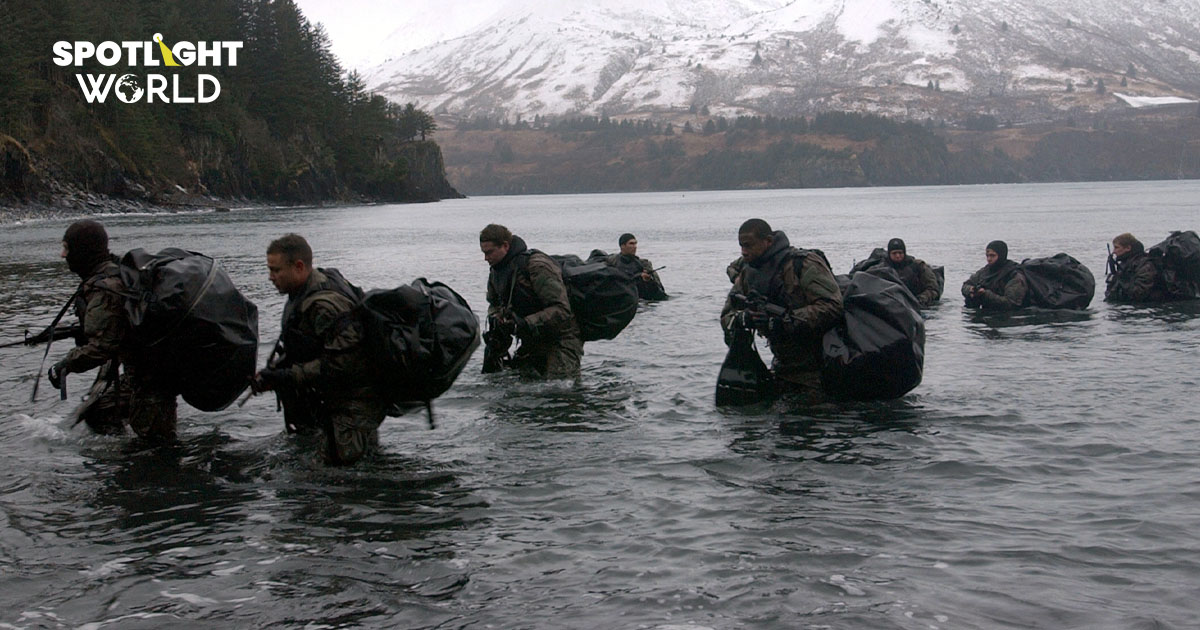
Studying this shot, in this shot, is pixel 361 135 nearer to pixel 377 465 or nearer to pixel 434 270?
pixel 434 270

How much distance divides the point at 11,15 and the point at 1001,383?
245ft

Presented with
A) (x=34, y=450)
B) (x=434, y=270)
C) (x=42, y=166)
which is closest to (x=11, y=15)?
(x=42, y=166)

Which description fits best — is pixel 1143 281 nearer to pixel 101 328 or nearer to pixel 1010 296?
pixel 1010 296

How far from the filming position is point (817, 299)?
9.48 meters

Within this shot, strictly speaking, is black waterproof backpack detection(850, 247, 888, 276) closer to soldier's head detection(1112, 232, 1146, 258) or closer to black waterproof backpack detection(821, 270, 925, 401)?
soldier's head detection(1112, 232, 1146, 258)

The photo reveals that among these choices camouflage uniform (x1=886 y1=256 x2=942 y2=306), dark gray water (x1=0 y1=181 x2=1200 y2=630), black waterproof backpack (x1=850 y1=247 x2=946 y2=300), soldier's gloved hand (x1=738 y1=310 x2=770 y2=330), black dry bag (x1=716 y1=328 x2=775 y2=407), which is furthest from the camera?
camouflage uniform (x1=886 y1=256 x2=942 y2=306)

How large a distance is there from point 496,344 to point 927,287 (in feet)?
37.5

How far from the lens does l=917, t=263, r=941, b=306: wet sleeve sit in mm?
20016

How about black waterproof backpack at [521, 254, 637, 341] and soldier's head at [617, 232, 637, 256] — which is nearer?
black waterproof backpack at [521, 254, 637, 341]

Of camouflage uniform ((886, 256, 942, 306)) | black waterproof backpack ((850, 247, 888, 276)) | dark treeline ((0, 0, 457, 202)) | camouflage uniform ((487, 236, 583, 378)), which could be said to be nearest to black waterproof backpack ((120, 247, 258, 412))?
camouflage uniform ((487, 236, 583, 378))

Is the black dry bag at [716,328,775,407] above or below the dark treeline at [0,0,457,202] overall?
below

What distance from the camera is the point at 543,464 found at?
29.7ft

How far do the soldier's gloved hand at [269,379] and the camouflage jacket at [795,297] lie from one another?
14.1ft

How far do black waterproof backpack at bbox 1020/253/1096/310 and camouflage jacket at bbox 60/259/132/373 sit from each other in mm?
16072
